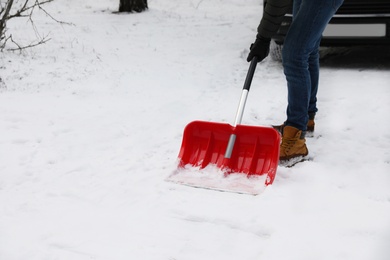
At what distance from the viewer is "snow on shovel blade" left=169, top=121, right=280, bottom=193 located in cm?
313

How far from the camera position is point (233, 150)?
3.24 metres

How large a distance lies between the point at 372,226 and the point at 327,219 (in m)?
0.22

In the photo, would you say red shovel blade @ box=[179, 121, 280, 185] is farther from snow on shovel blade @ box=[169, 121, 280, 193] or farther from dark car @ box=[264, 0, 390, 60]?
dark car @ box=[264, 0, 390, 60]

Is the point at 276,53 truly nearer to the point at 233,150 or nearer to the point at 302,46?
the point at 302,46

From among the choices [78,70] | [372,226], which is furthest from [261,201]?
[78,70]

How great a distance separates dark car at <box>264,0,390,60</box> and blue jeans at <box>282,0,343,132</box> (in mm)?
2120

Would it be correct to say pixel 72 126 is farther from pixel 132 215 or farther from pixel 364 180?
pixel 364 180

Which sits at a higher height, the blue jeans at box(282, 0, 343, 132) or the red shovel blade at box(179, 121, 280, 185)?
the blue jeans at box(282, 0, 343, 132)

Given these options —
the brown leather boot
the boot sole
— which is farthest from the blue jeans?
the boot sole

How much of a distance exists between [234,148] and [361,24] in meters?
2.90

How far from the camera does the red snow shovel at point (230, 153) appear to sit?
310 cm

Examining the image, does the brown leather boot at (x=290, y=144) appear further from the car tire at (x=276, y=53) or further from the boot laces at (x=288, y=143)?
the car tire at (x=276, y=53)

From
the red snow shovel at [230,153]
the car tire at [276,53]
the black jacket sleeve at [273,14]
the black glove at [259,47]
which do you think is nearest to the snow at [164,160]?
the red snow shovel at [230,153]

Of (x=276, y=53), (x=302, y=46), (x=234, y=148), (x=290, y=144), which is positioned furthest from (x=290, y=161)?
(x=276, y=53)
